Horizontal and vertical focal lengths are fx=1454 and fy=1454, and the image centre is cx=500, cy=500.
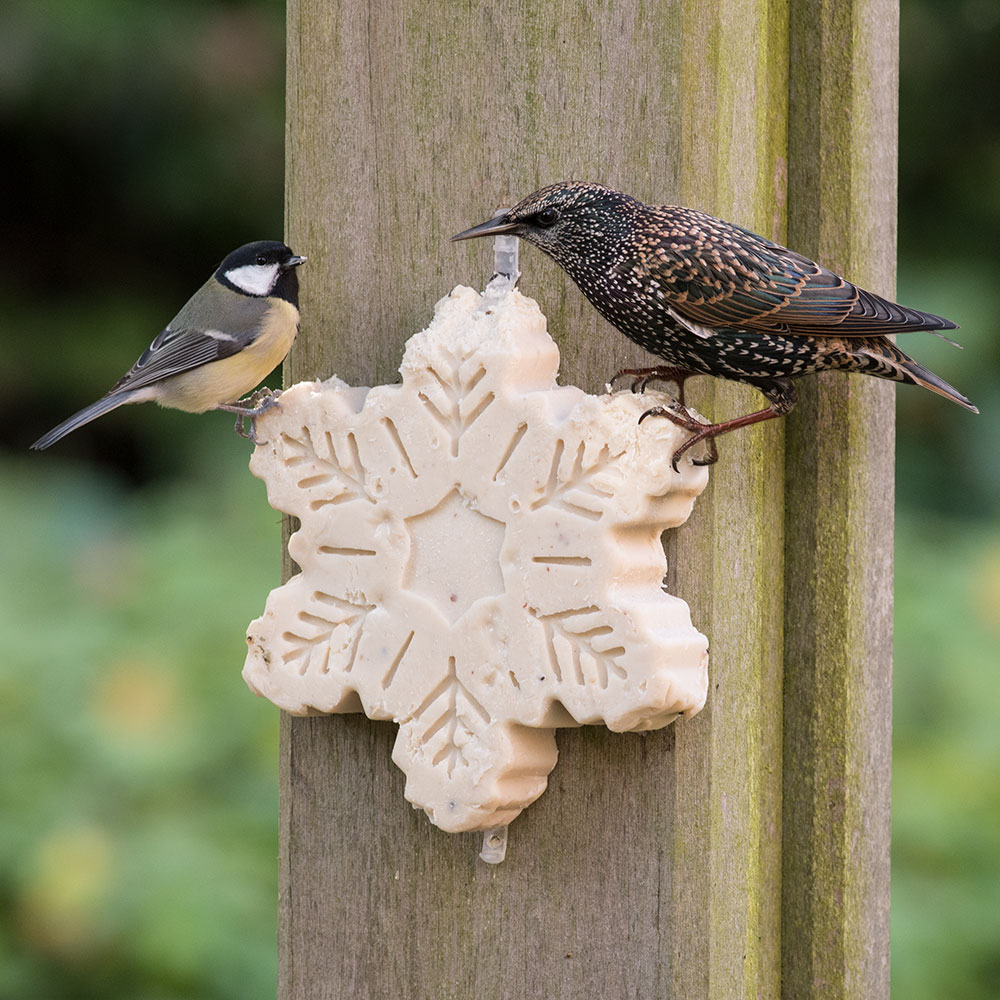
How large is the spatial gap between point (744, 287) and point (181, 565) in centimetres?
242

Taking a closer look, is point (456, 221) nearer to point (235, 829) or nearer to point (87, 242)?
point (235, 829)

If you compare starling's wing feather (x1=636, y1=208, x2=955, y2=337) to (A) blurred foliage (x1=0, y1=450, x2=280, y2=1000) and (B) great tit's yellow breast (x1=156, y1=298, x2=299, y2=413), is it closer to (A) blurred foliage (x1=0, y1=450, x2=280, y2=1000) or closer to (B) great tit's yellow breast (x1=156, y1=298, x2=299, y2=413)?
(B) great tit's yellow breast (x1=156, y1=298, x2=299, y2=413)

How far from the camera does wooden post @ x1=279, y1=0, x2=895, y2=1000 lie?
64.2 inches

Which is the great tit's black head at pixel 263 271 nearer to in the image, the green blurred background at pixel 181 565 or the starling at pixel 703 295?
the starling at pixel 703 295

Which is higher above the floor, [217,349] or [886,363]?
[886,363]

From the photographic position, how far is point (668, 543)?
5.34 feet

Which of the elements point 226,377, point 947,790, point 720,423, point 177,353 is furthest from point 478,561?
point 947,790

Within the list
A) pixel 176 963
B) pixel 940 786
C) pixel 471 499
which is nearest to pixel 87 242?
pixel 176 963

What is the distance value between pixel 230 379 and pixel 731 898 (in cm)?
117

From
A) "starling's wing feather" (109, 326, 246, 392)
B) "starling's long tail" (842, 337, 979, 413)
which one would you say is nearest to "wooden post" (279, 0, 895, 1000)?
"starling's long tail" (842, 337, 979, 413)

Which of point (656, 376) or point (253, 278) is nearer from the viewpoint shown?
point (656, 376)

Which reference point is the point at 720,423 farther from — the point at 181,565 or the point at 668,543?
the point at 181,565

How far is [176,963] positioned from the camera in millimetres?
2713

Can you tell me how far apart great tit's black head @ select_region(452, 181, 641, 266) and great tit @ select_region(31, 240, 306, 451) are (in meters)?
0.54
